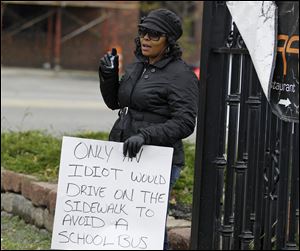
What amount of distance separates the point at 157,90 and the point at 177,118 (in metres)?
Answer: 0.21

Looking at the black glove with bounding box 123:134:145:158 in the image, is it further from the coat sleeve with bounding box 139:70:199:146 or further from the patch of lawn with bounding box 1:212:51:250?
the patch of lawn with bounding box 1:212:51:250

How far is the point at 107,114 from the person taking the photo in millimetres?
17578

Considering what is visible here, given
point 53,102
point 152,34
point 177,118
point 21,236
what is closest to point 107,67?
point 152,34

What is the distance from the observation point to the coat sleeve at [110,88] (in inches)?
205

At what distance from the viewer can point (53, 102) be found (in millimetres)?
20453

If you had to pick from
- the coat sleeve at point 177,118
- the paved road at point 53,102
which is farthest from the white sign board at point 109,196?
the paved road at point 53,102

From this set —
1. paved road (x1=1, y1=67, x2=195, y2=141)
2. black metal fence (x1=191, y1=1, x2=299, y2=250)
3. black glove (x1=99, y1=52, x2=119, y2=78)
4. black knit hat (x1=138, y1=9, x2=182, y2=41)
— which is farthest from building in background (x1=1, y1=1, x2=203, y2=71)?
black knit hat (x1=138, y1=9, x2=182, y2=41)

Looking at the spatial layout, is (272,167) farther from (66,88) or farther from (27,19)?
(27,19)

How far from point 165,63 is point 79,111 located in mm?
13522

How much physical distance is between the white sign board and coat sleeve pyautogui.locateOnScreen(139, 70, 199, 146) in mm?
147

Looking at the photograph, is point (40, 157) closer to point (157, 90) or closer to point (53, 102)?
point (157, 90)

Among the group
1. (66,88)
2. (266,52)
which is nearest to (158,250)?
(266,52)

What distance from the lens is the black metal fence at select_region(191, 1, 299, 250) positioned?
500 centimetres

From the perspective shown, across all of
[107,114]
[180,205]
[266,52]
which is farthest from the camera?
[107,114]
